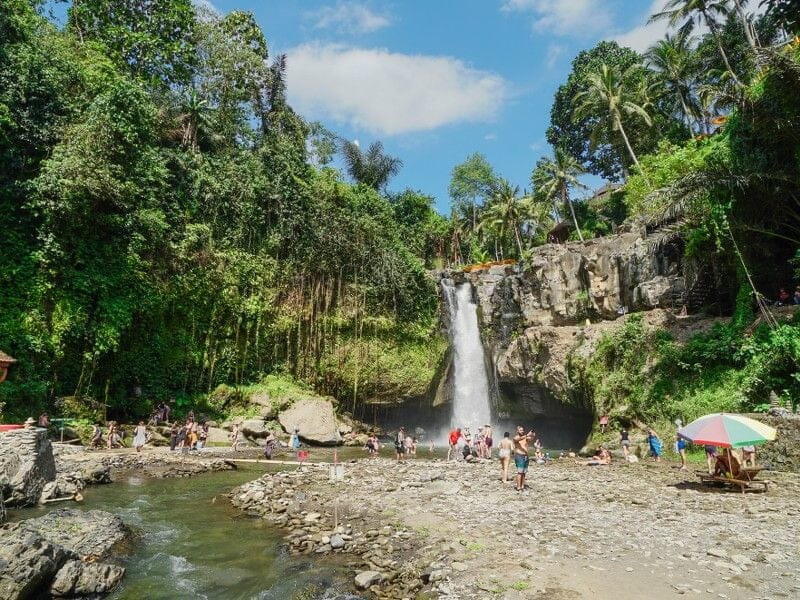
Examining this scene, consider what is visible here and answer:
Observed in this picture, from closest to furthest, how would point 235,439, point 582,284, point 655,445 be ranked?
1. point 655,445
2. point 235,439
3. point 582,284

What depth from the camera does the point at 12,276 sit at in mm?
20578

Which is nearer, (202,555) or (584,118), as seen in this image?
(202,555)

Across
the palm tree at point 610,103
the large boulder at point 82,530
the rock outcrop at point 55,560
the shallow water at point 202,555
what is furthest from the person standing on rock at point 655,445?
the palm tree at point 610,103

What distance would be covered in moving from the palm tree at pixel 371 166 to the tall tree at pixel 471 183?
20117 millimetres

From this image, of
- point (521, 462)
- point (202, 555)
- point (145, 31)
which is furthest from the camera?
point (145, 31)

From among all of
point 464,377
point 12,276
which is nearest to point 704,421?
point 464,377

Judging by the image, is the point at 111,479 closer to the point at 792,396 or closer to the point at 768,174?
the point at 792,396

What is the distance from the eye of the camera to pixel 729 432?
37.2 ft

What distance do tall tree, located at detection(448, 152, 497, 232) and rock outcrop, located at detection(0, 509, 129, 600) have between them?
54.6m

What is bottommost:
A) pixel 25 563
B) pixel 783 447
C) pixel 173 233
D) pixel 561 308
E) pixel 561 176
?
pixel 25 563

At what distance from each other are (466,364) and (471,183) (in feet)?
110

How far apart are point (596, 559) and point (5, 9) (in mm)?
31266

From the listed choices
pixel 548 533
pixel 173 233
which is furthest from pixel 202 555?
pixel 173 233

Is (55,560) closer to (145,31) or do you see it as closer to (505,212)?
(145,31)
